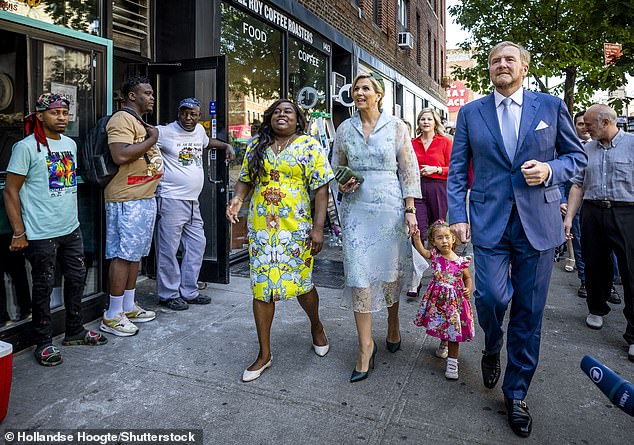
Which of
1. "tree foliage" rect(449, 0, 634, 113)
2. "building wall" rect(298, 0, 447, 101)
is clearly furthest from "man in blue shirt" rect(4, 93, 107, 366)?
"tree foliage" rect(449, 0, 634, 113)

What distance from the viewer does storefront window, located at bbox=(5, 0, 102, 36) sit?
4219 mm

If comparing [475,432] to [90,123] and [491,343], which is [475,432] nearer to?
[491,343]

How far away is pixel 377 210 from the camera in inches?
141

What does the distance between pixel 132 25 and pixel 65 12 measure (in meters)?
1.50

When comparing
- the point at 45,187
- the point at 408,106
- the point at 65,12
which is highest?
the point at 408,106

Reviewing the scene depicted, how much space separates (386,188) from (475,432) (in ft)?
5.31

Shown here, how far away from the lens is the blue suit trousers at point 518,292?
2.88 metres

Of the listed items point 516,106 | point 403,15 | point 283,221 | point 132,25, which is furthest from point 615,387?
point 403,15

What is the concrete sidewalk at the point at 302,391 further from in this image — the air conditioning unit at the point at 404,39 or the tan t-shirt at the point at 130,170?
the air conditioning unit at the point at 404,39

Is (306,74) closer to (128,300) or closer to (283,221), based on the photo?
(128,300)

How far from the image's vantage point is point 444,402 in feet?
10.3

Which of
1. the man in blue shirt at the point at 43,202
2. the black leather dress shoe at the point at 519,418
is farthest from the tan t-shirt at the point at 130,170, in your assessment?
the black leather dress shoe at the point at 519,418

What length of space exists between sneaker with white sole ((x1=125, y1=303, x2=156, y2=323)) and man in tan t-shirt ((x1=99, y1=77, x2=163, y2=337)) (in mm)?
162

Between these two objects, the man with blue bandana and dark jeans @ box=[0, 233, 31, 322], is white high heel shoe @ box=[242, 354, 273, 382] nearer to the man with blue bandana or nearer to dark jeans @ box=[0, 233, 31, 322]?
the man with blue bandana
